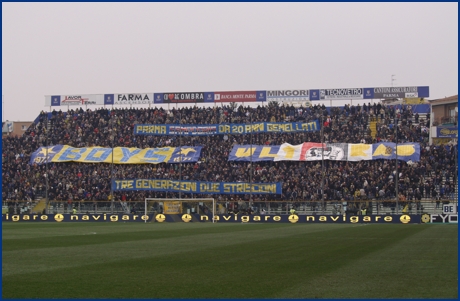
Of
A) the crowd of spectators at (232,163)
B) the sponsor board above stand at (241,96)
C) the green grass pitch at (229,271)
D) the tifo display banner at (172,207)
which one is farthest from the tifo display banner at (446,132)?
the green grass pitch at (229,271)

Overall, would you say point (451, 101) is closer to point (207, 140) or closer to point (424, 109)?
point (424, 109)

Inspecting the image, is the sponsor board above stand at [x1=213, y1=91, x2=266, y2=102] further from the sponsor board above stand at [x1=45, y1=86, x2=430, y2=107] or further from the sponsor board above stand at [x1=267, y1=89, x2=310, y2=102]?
the sponsor board above stand at [x1=267, y1=89, x2=310, y2=102]

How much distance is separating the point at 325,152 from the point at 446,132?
14.6 m

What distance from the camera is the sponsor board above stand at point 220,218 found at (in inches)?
2298

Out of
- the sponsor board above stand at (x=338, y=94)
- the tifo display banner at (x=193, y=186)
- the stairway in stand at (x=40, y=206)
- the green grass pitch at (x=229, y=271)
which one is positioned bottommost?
the stairway in stand at (x=40, y=206)

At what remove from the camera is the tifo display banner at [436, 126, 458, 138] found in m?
76.4

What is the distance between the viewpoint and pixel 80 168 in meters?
76.6

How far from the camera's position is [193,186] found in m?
71.9

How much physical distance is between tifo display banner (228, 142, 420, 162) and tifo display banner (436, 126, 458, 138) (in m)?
7.75

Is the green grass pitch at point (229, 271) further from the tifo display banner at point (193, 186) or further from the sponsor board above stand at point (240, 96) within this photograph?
the sponsor board above stand at point (240, 96)

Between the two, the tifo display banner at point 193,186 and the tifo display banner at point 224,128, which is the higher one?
the tifo display banner at point 224,128

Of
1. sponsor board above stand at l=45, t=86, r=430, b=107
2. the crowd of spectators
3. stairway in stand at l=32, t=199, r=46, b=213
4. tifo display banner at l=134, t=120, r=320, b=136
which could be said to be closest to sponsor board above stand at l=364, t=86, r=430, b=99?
sponsor board above stand at l=45, t=86, r=430, b=107

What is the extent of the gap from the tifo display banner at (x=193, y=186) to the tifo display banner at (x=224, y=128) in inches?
384

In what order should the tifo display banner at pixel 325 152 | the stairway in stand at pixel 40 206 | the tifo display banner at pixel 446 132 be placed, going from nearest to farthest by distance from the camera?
the tifo display banner at pixel 325 152 < the stairway in stand at pixel 40 206 < the tifo display banner at pixel 446 132
